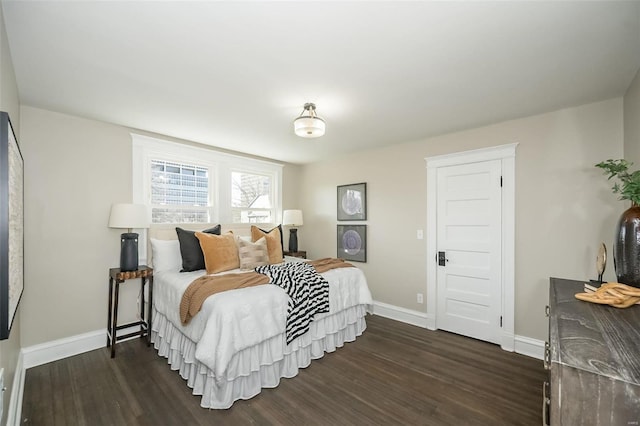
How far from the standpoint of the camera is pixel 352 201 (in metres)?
4.47

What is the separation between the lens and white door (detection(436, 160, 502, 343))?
3.15m

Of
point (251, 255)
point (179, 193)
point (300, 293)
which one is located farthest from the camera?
point (179, 193)

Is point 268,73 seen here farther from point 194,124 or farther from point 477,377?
point 477,377

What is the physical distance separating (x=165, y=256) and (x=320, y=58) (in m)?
2.70

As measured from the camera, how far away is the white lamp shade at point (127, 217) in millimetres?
2924

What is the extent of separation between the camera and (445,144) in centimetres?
351

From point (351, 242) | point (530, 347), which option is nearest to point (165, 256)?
point (351, 242)

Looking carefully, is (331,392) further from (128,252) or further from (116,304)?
(128,252)

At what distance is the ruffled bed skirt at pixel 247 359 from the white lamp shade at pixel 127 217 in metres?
0.99

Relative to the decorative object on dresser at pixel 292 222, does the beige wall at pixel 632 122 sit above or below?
above

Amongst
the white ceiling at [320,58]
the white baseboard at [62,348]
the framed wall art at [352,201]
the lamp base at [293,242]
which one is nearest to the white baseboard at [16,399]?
the white baseboard at [62,348]

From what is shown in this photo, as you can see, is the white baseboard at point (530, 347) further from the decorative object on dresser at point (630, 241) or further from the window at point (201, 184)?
the window at point (201, 184)

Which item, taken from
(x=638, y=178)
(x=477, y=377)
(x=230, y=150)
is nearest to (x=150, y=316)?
(x=230, y=150)

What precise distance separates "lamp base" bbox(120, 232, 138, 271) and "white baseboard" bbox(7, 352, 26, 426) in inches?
40.4
